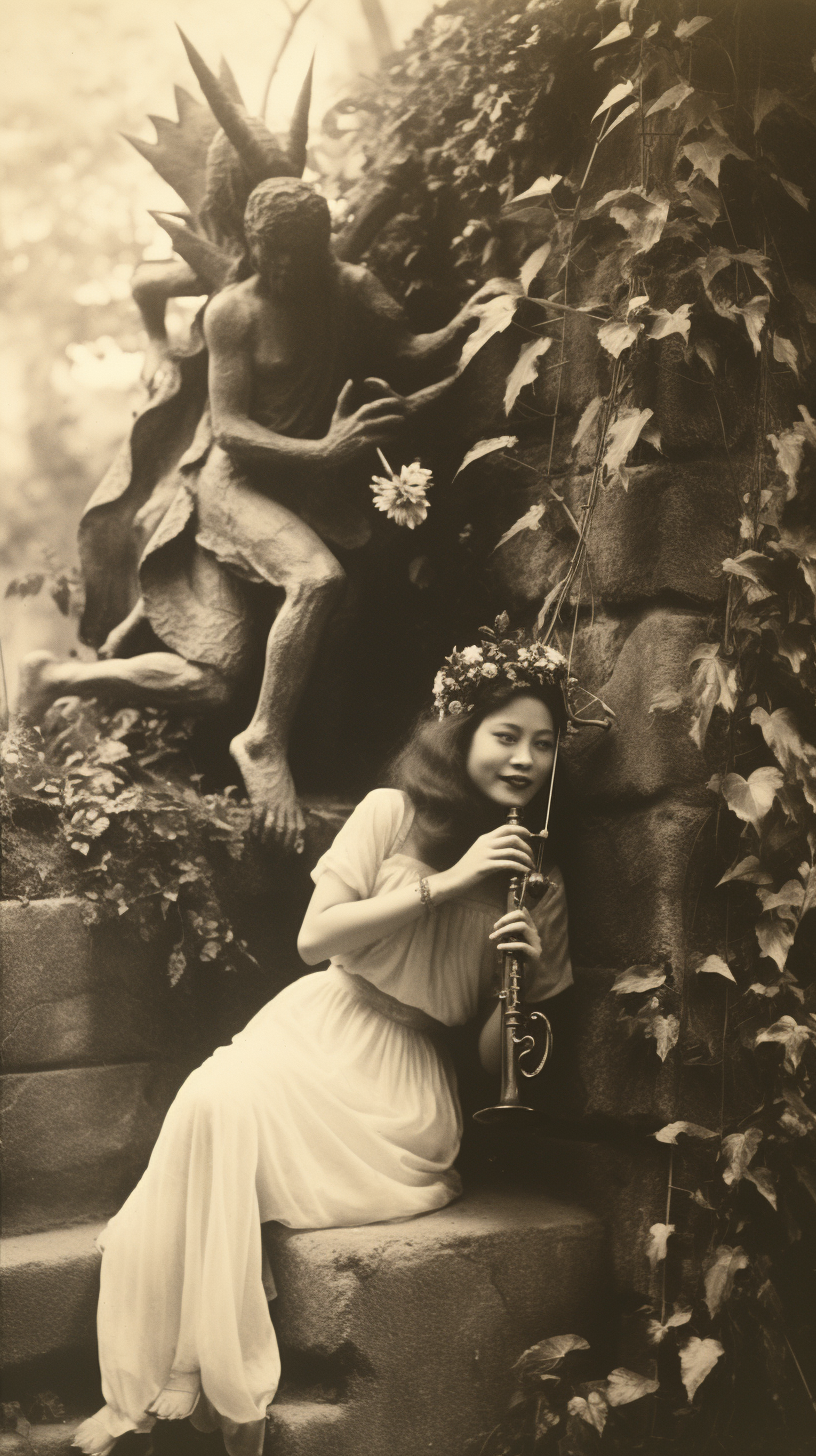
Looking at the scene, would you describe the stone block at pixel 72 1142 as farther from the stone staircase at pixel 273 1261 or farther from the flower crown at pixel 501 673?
the flower crown at pixel 501 673

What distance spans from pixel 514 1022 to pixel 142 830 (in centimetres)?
79

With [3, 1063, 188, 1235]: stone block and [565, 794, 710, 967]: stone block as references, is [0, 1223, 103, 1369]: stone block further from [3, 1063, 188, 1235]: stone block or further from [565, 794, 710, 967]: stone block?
[565, 794, 710, 967]: stone block

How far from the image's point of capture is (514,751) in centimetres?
230

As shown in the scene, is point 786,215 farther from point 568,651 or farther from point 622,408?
point 568,651

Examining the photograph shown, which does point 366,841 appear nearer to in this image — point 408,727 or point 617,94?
point 408,727

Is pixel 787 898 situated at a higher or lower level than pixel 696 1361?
higher

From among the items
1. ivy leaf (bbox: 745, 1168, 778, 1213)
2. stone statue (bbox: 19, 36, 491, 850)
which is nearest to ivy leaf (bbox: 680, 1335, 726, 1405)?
ivy leaf (bbox: 745, 1168, 778, 1213)

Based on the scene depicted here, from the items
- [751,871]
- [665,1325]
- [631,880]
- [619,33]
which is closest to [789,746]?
[751,871]

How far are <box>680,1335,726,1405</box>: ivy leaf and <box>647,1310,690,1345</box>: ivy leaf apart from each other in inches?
1.4

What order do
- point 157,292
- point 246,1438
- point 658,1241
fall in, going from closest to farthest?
1. point 246,1438
2. point 658,1241
3. point 157,292

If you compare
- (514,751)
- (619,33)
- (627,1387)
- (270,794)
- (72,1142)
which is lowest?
(627,1387)

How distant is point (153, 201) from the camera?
259 cm

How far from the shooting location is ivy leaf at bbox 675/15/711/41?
2316 mm

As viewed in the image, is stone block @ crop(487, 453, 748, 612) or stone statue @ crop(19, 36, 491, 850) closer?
stone block @ crop(487, 453, 748, 612)
